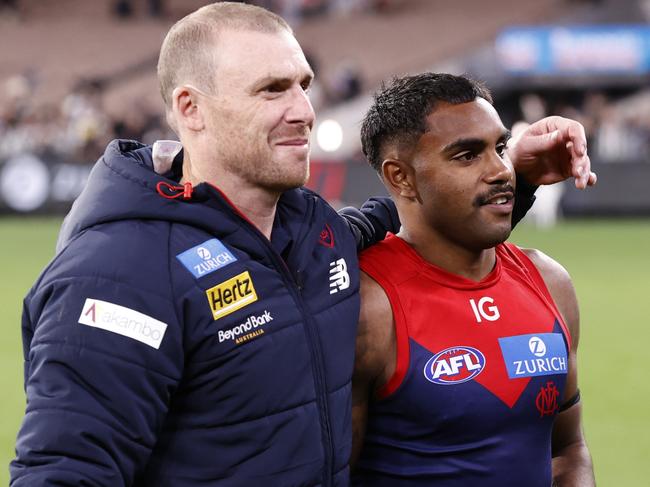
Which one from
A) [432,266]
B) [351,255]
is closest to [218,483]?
[351,255]

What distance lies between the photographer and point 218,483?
2912mm

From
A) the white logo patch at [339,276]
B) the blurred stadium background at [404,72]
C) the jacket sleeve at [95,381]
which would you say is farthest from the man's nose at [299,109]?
the blurred stadium background at [404,72]

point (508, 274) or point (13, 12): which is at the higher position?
point (13, 12)

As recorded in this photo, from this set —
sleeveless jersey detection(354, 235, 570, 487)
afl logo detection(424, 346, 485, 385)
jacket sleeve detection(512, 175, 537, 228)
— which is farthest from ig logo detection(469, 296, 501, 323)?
jacket sleeve detection(512, 175, 537, 228)

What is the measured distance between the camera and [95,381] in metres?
2.72

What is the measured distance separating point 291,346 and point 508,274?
96cm

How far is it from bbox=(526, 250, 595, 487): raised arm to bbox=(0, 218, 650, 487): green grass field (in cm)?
223

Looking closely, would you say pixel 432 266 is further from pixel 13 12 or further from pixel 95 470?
pixel 13 12

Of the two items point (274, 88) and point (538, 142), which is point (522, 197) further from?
point (274, 88)

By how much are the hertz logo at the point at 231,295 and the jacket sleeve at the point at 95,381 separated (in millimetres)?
123

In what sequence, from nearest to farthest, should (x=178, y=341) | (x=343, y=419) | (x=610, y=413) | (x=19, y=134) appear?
(x=178, y=341)
(x=343, y=419)
(x=610, y=413)
(x=19, y=134)

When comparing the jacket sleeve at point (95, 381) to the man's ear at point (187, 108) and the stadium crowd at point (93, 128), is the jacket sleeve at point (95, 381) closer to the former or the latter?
the man's ear at point (187, 108)

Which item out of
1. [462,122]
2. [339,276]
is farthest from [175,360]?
[462,122]

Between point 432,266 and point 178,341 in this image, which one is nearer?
point 178,341
